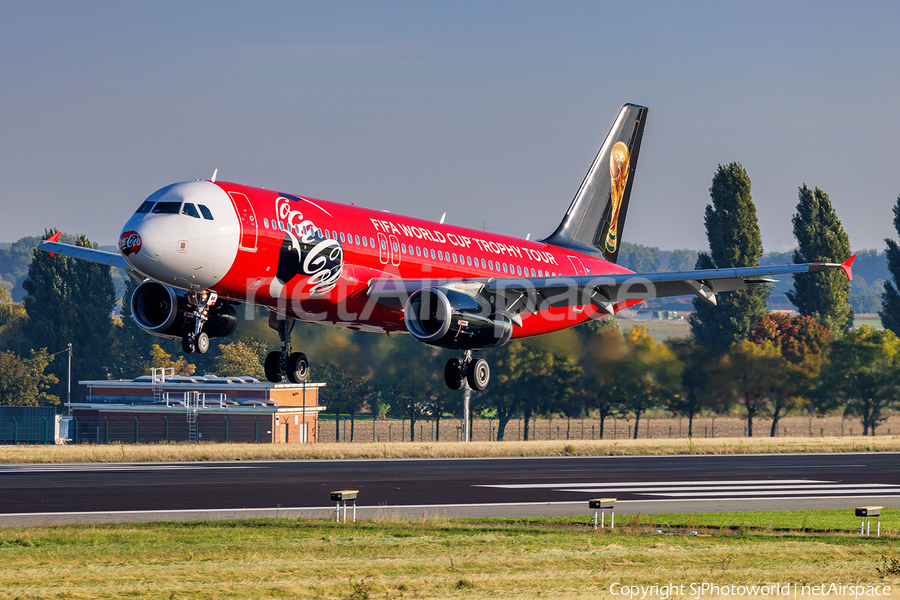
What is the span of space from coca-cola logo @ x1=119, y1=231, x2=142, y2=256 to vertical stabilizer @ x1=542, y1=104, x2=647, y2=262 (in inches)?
995

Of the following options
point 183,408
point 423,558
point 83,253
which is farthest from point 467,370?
point 183,408

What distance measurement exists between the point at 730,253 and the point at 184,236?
9798cm

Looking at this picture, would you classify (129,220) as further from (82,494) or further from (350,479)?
(350,479)

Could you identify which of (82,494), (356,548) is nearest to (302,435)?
(82,494)

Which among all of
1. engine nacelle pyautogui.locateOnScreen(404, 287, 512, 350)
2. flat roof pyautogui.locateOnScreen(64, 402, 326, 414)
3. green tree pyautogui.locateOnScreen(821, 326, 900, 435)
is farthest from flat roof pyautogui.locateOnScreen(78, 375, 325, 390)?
engine nacelle pyautogui.locateOnScreen(404, 287, 512, 350)

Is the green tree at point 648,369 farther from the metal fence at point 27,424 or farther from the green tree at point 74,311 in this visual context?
the green tree at point 74,311

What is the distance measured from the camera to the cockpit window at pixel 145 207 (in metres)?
35.1

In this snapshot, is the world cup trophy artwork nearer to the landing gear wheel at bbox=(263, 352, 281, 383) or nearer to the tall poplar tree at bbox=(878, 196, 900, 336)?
the landing gear wheel at bbox=(263, 352, 281, 383)

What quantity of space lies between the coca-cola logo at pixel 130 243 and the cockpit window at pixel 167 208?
3.45 ft

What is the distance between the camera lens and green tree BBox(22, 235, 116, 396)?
5177 inches

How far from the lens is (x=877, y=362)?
4326 inches

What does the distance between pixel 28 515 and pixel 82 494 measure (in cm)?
848

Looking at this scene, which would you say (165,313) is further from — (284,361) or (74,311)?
(74,311)

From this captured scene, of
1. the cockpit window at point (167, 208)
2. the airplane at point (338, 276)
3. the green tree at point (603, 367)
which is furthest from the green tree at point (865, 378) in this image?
the cockpit window at point (167, 208)
